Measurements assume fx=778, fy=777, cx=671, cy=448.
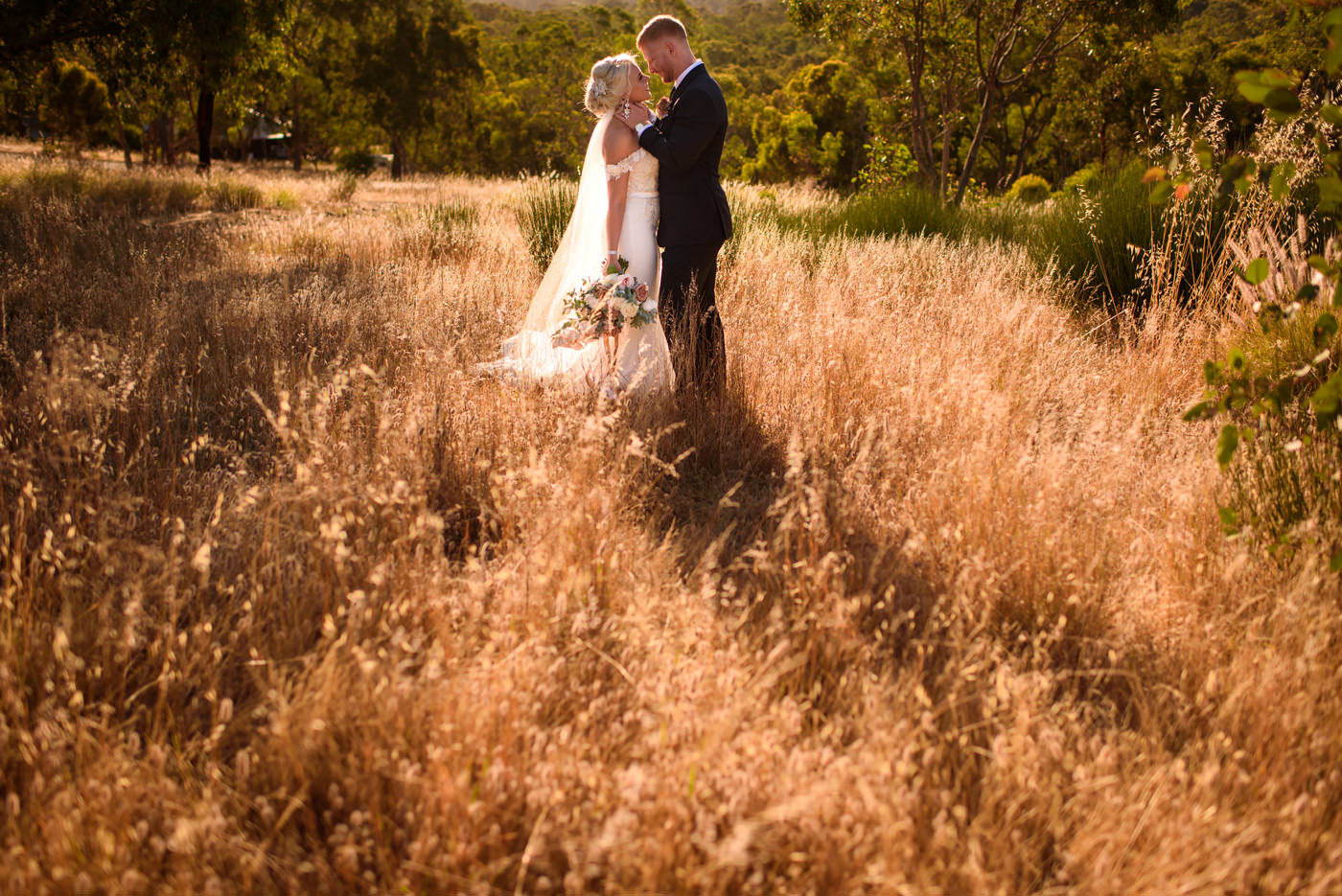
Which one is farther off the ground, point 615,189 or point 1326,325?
point 615,189

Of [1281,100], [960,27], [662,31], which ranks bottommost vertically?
[1281,100]

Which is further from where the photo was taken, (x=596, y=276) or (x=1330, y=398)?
(x=596, y=276)

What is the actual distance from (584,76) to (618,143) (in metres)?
48.1

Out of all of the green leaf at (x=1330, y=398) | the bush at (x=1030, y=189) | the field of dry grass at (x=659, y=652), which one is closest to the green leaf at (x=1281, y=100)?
the green leaf at (x=1330, y=398)

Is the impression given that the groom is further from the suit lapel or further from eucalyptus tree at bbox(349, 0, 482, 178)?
eucalyptus tree at bbox(349, 0, 482, 178)

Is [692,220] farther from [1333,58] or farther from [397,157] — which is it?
[397,157]

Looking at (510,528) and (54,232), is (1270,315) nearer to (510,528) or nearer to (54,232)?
(510,528)

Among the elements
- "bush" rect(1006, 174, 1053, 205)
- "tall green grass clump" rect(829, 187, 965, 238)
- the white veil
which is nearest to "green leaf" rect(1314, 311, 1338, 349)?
the white veil

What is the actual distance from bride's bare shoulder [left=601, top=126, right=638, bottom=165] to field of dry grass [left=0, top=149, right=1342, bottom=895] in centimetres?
138

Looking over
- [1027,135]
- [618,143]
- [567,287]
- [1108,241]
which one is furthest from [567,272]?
[1027,135]

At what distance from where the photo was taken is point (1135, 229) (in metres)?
5.81

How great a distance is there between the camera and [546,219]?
7785mm

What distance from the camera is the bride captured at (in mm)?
4062

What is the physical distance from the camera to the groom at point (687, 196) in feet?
12.8
